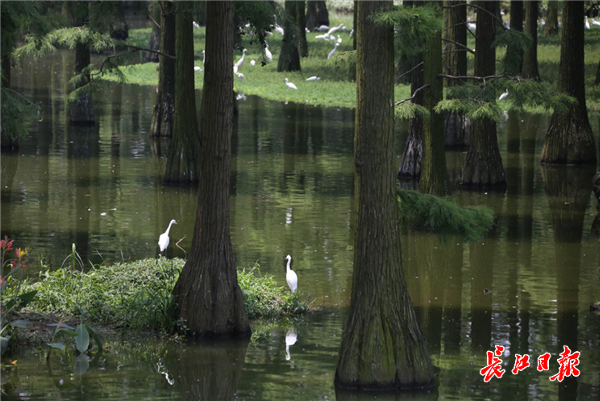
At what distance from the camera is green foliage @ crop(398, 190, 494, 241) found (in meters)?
8.23

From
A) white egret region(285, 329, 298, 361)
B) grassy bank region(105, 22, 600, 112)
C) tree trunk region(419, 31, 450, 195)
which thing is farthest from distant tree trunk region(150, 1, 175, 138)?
white egret region(285, 329, 298, 361)

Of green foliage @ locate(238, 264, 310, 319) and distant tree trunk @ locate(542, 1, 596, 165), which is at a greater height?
distant tree trunk @ locate(542, 1, 596, 165)

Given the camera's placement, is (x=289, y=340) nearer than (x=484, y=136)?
Yes

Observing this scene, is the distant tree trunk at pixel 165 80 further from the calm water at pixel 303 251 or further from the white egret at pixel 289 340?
the white egret at pixel 289 340

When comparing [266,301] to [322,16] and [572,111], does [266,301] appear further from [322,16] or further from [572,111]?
[322,16]

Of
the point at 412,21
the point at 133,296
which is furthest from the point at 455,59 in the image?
the point at 412,21

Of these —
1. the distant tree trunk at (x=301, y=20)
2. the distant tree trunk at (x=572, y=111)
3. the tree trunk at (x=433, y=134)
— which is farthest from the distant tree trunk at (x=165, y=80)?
the distant tree trunk at (x=301, y=20)

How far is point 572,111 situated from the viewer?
2081 centimetres

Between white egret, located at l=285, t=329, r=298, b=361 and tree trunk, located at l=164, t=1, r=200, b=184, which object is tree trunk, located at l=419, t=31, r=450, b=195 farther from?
white egret, located at l=285, t=329, r=298, b=361

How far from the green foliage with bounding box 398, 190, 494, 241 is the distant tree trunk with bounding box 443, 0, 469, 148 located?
30.9 feet

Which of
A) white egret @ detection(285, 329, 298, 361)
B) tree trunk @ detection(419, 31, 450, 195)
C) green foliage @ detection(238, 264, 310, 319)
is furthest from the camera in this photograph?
tree trunk @ detection(419, 31, 450, 195)

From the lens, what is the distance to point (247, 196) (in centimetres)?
1766

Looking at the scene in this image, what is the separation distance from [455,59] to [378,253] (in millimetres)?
14872

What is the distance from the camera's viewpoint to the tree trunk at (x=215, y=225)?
932 cm
